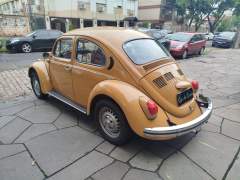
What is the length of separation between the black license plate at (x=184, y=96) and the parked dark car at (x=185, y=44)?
339 inches

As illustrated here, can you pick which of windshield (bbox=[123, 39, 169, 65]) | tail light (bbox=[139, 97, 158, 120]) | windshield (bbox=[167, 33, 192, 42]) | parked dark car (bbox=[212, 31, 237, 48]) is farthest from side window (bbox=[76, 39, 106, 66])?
parked dark car (bbox=[212, 31, 237, 48])

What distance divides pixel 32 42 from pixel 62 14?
16.6 meters

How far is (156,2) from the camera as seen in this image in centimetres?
3859

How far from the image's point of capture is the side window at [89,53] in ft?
10.9

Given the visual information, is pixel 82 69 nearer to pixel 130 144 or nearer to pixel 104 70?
pixel 104 70

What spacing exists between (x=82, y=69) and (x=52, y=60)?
4.03 feet

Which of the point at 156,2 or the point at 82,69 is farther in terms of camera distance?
the point at 156,2

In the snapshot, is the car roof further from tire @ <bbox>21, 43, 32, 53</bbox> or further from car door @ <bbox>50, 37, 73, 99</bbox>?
tire @ <bbox>21, 43, 32, 53</bbox>

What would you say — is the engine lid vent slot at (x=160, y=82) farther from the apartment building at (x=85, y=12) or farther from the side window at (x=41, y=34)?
the apartment building at (x=85, y=12)

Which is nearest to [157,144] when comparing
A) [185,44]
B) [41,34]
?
[185,44]

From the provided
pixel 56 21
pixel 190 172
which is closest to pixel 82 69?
pixel 190 172

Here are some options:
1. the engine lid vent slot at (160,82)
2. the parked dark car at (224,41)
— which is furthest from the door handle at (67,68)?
the parked dark car at (224,41)

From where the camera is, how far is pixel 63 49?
13.8 feet

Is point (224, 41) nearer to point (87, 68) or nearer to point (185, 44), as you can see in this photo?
point (185, 44)
